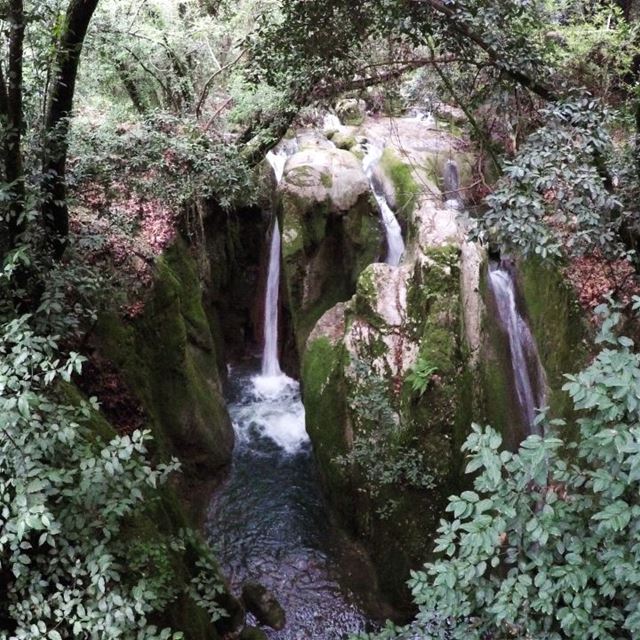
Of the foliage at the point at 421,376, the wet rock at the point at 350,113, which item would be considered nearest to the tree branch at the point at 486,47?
the foliage at the point at 421,376

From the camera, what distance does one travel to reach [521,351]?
9.01 m

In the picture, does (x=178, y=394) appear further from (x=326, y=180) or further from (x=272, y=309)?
(x=326, y=180)

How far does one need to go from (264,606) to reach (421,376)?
3.73 meters

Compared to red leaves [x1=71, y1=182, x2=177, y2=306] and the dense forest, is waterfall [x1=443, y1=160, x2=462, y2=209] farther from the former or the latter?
Result: red leaves [x1=71, y1=182, x2=177, y2=306]

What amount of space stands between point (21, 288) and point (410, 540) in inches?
231

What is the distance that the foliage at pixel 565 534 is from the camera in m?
2.58

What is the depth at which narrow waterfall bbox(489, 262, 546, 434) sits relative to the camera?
28.0 ft

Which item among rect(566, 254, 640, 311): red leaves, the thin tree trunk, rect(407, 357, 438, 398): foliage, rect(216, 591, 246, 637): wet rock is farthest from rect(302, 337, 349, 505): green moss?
the thin tree trunk

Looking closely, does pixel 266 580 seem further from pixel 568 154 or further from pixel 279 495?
pixel 568 154

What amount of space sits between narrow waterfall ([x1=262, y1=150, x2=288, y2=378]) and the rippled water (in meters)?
1.96

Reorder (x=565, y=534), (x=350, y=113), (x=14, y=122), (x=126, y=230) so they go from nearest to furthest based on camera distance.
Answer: (x=565, y=534), (x=14, y=122), (x=126, y=230), (x=350, y=113)

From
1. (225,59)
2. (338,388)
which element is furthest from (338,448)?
(225,59)

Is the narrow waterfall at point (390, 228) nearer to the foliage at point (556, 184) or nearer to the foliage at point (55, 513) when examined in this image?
the foliage at point (556, 184)

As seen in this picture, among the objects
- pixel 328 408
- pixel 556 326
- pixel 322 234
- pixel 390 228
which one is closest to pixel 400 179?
pixel 390 228
